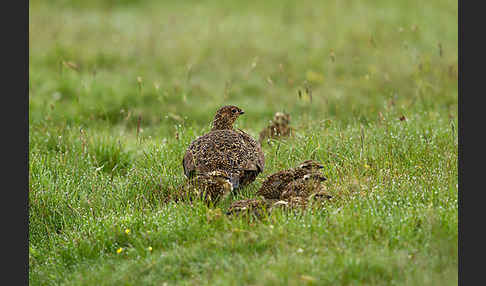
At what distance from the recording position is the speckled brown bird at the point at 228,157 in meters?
6.16

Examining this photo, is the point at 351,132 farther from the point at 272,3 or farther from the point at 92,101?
the point at 272,3

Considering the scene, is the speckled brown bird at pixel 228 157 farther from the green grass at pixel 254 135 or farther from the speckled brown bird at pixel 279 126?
the speckled brown bird at pixel 279 126

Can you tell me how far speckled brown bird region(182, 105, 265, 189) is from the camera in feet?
20.2

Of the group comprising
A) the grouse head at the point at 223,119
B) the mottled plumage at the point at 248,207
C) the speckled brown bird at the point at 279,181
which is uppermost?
the grouse head at the point at 223,119

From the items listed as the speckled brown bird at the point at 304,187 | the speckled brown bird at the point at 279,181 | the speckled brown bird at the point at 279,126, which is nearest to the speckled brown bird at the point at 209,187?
the speckled brown bird at the point at 279,181

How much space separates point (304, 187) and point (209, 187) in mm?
1025

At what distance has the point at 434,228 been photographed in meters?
4.99

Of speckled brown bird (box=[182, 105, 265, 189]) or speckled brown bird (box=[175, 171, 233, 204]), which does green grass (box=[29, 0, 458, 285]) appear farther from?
speckled brown bird (box=[182, 105, 265, 189])

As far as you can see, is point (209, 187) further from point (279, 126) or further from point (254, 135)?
Answer: point (254, 135)

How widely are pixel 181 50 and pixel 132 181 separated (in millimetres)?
7565

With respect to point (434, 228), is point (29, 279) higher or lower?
lower

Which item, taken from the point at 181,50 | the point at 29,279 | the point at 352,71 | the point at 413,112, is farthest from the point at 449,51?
the point at 29,279

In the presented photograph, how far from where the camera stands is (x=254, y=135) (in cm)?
911

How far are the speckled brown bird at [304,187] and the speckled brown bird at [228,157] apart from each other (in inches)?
20.9
